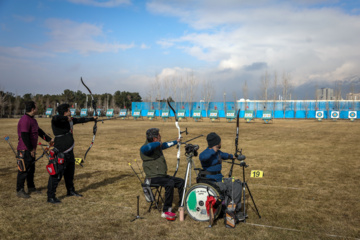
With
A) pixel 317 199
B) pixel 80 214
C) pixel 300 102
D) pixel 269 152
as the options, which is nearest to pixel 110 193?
pixel 80 214

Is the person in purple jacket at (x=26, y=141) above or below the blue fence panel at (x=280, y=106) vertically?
below

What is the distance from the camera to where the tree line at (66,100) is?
2400 inches

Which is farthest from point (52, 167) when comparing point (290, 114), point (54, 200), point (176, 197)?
point (290, 114)

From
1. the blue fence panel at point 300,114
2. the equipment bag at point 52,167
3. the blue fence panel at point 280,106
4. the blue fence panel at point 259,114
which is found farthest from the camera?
the blue fence panel at point 259,114

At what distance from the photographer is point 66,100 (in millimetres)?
85500

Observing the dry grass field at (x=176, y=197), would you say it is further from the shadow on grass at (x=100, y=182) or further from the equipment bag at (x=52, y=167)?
the equipment bag at (x=52, y=167)

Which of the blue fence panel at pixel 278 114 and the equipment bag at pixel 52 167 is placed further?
→ the blue fence panel at pixel 278 114

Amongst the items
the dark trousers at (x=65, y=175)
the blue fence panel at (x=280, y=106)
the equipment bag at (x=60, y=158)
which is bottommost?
the dark trousers at (x=65, y=175)

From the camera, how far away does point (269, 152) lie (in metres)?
13.8

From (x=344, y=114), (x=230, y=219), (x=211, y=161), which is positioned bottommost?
(x=230, y=219)

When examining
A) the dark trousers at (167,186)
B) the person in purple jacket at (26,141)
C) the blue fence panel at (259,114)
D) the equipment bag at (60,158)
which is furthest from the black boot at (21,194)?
the blue fence panel at (259,114)

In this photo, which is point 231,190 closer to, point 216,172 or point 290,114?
point 216,172

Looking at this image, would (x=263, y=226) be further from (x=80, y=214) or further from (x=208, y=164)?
(x=80, y=214)

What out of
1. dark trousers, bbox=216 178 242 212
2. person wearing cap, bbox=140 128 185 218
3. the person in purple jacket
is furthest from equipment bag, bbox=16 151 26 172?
dark trousers, bbox=216 178 242 212
